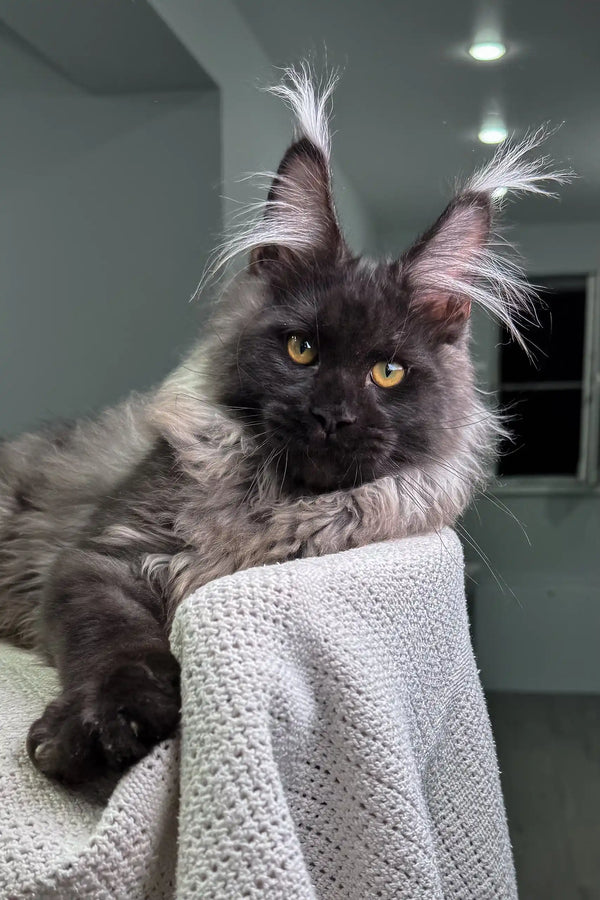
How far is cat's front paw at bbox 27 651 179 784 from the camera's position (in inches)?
30.0

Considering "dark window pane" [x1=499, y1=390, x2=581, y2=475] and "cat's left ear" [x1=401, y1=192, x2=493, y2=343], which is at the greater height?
"cat's left ear" [x1=401, y1=192, x2=493, y2=343]

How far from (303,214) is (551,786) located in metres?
1.36

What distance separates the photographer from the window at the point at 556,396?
1.65 metres

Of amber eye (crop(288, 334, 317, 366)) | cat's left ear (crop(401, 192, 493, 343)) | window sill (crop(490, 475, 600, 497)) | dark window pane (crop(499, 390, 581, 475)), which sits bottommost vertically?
window sill (crop(490, 475, 600, 497))

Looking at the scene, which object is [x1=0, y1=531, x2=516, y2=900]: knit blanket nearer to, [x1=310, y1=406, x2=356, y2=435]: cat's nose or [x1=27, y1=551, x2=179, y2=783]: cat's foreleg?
[x1=27, y1=551, x2=179, y2=783]: cat's foreleg

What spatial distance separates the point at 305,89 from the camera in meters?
1.25

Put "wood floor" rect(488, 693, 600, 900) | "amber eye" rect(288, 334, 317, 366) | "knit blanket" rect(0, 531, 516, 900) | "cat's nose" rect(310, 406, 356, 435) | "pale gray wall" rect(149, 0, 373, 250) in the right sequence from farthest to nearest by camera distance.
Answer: "wood floor" rect(488, 693, 600, 900)
"pale gray wall" rect(149, 0, 373, 250)
"amber eye" rect(288, 334, 317, 366)
"cat's nose" rect(310, 406, 356, 435)
"knit blanket" rect(0, 531, 516, 900)

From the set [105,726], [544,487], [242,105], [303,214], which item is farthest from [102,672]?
[242,105]

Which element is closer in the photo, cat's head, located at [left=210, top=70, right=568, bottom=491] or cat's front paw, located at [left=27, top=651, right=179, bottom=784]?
cat's front paw, located at [left=27, top=651, right=179, bottom=784]

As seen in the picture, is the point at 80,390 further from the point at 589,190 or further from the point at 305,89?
the point at 589,190

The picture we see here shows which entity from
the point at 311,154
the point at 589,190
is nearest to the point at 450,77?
the point at 589,190

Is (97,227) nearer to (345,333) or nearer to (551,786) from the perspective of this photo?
(345,333)

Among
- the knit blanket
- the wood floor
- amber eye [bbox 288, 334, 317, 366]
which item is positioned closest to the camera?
the knit blanket

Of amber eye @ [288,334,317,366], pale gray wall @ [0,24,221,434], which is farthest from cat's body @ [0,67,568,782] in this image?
pale gray wall @ [0,24,221,434]
